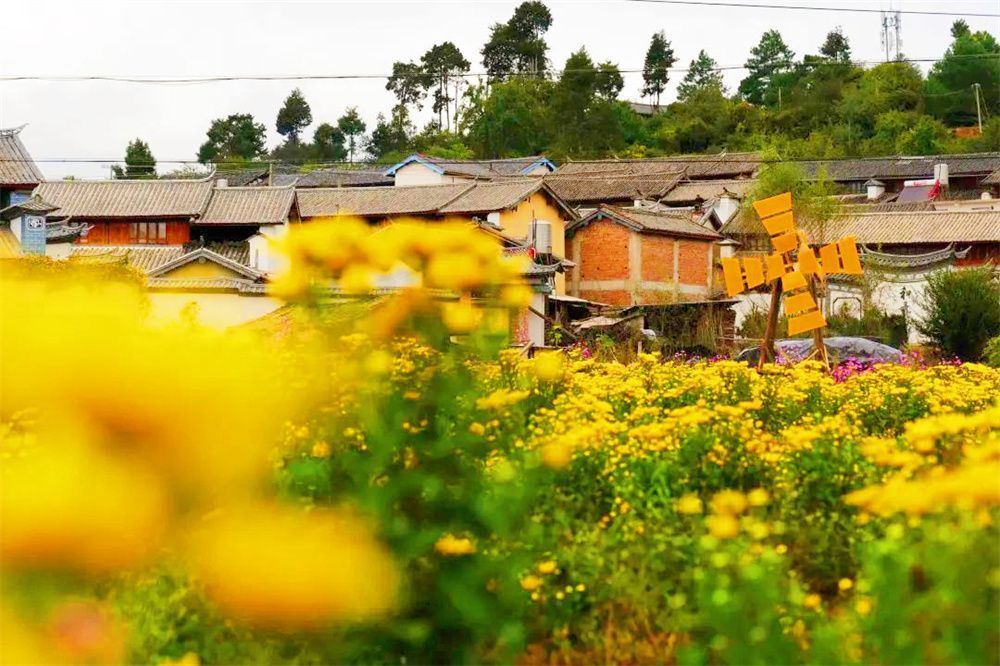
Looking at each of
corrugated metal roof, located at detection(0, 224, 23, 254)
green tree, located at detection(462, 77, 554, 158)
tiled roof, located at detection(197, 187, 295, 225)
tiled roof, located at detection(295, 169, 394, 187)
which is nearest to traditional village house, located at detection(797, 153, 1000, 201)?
green tree, located at detection(462, 77, 554, 158)

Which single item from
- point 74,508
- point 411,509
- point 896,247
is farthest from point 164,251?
point 74,508

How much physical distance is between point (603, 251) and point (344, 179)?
17.0m

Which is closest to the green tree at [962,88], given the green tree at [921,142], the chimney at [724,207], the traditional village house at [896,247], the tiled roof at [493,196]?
the green tree at [921,142]

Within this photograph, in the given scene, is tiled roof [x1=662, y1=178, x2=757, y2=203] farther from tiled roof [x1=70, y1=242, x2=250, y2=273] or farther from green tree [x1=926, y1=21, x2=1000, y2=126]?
green tree [x1=926, y1=21, x2=1000, y2=126]

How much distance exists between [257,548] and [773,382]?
5.20 m

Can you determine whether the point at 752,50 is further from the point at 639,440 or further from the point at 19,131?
the point at 639,440

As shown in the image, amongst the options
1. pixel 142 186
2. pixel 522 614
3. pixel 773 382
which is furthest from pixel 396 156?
pixel 522 614

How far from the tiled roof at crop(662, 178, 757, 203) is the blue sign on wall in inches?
879

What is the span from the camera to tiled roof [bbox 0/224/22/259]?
25781mm

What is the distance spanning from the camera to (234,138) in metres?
59.8

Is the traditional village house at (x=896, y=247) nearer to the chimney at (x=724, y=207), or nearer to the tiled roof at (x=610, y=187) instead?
the chimney at (x=724, y=207)

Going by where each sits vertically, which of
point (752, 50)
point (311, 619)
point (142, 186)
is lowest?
point (311, 619)

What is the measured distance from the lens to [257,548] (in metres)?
1.99

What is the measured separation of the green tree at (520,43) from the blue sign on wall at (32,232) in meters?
32.3
